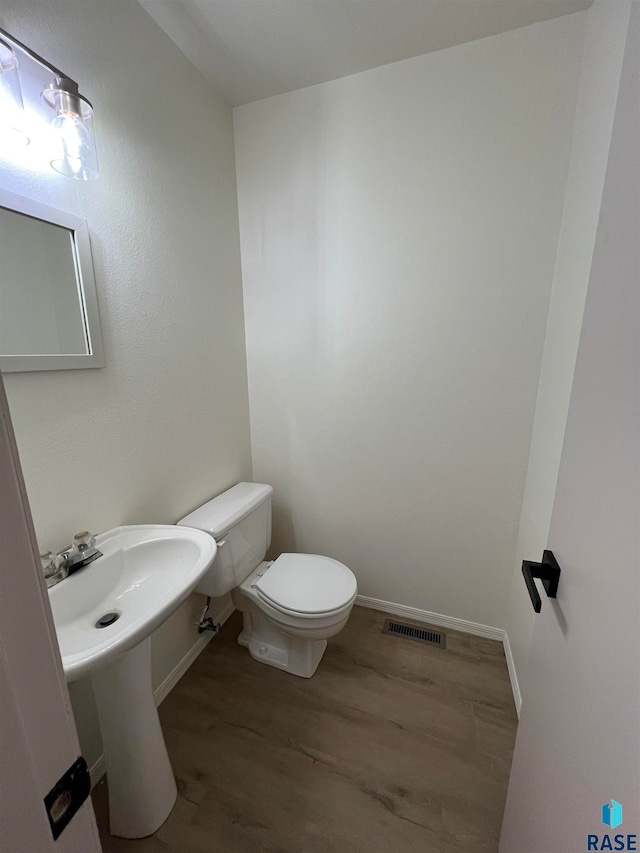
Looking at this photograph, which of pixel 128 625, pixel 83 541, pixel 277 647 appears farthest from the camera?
pixel 277 647

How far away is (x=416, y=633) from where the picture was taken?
1.79 m

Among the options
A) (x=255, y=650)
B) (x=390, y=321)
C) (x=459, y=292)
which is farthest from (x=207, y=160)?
(x=255, y=650)

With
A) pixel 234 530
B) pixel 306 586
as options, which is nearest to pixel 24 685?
pixel 234 530

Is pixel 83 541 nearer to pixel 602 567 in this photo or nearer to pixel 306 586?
pixel 306 586

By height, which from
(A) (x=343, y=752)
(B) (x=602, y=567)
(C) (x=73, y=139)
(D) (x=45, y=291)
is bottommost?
(A) (x=343, y=752)

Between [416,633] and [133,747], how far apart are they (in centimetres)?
131

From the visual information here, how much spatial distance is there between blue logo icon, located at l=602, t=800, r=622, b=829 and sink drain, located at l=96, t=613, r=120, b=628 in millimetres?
1104

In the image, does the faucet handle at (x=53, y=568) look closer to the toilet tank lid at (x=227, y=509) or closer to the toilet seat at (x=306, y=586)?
the toilet tank lid at (x=227, y=509)

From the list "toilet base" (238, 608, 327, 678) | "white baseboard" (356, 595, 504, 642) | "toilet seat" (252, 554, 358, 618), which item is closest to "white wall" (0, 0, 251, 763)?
"toilet base" (238, 608, 327, 678)

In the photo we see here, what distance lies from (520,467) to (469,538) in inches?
16.6

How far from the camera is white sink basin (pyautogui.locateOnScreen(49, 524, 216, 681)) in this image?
771mm

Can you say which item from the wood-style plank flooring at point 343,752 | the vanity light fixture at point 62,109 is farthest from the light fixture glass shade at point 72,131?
the wood-style plank flooring at point 343,752

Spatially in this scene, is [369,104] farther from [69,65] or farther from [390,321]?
[69,65]

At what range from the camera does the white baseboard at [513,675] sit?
4.61ft
